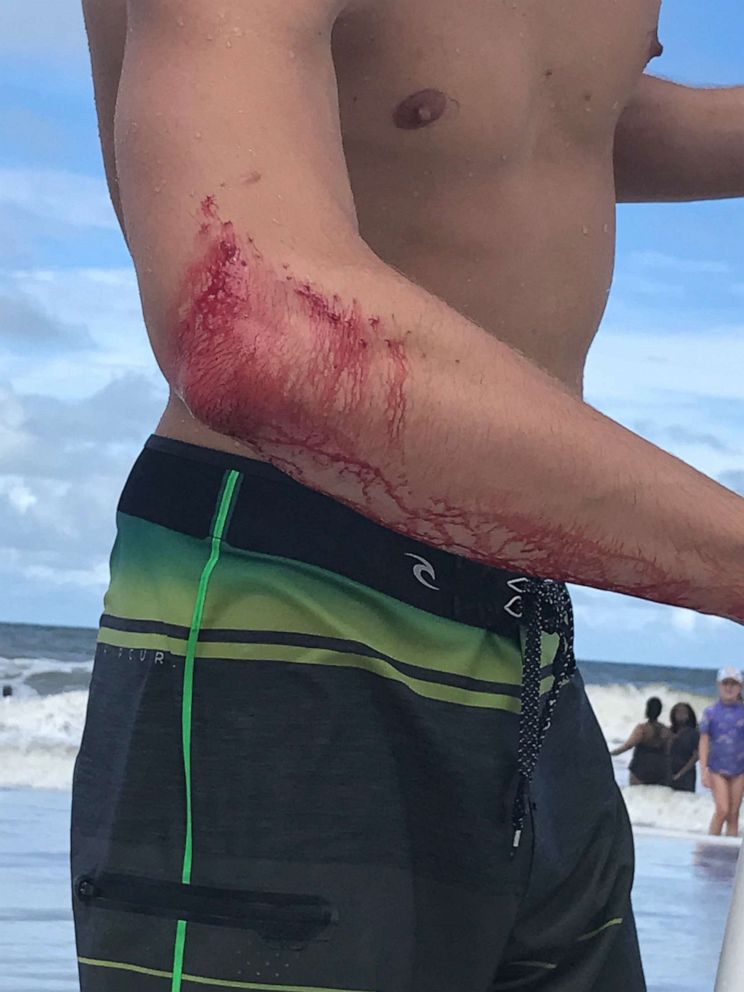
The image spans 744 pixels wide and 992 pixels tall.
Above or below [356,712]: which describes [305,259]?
above

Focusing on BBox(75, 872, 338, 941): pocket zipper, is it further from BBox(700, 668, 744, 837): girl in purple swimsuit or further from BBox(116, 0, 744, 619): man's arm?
BBox(700, 668, 744, 837): girl in purple swimsuit

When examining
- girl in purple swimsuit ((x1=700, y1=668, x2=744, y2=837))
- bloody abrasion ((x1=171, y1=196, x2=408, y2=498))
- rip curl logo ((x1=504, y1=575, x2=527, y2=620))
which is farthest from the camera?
girl in purple swimsuit ((x1=700, y1=668, x2=744, y2=837))

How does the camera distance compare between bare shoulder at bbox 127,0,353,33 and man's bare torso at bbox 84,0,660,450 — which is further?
man's bare torso at bbox 84,0,660,450

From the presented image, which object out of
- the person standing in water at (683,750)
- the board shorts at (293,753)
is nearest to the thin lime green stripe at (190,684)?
the board shorts at (293,753)

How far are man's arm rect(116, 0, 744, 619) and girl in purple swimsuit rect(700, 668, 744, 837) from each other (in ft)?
19.4

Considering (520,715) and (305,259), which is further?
(520,715)

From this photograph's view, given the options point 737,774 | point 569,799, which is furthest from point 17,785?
point 569,799

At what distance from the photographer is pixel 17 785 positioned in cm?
620

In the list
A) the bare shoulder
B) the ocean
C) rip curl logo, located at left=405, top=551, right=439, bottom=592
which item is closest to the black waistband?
rip curl logo, located at left=405, top=551, right=439, bottom=592

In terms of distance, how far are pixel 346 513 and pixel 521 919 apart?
26 centimetres

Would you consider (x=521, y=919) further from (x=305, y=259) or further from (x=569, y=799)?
(x=305, y=259)

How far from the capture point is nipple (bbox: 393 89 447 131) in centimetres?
83

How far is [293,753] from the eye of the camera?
785 millimetres

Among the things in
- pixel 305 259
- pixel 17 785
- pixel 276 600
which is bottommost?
pixel 17 785
